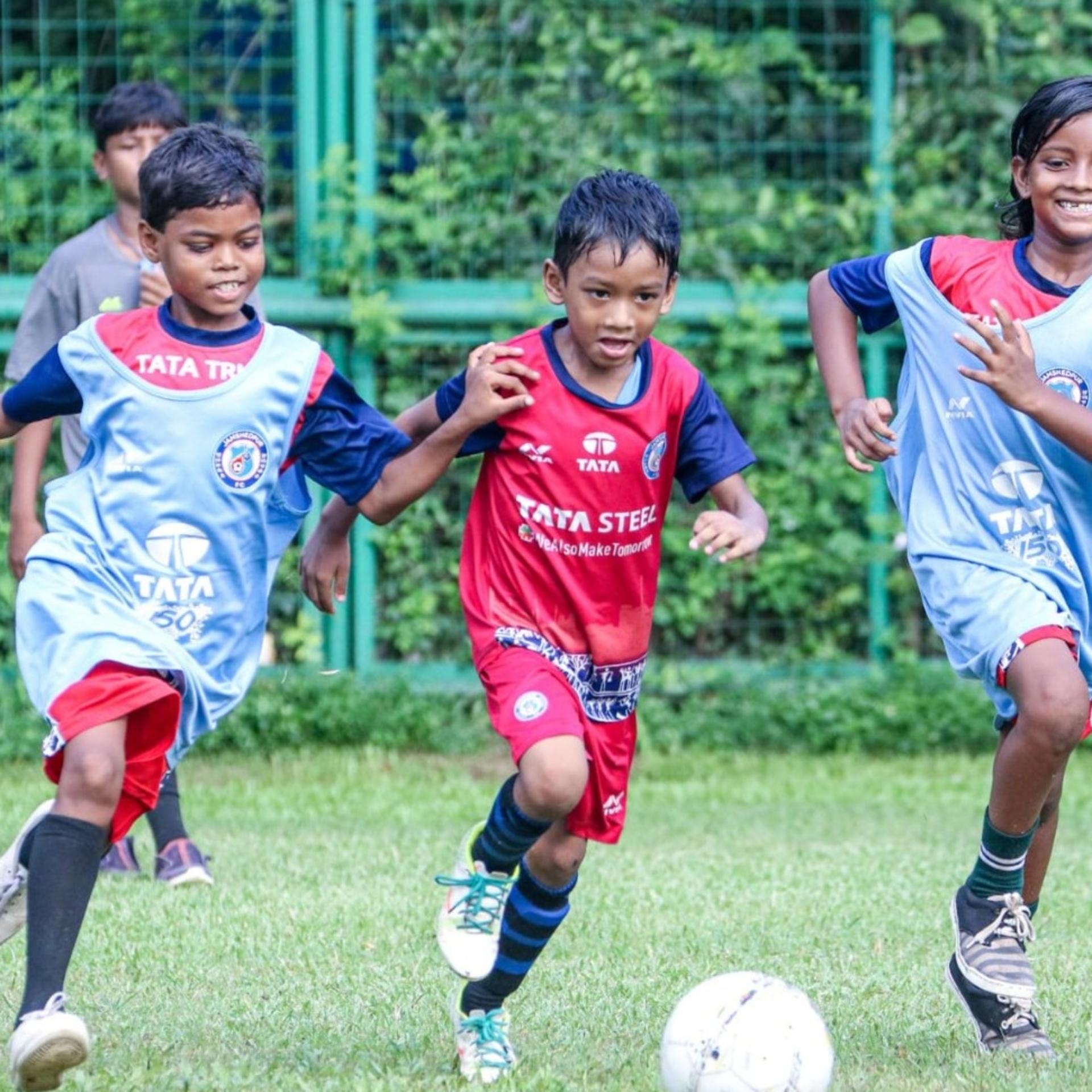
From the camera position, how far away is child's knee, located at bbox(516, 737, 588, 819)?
3736mm

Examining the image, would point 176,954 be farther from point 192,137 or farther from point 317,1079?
point 192,137

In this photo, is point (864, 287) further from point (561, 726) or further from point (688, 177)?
point (688, 177)

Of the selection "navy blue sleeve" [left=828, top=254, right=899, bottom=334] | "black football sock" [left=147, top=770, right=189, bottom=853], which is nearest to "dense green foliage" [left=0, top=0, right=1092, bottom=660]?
"black football sock" [left=147, top=770, right=189, bottom=853]

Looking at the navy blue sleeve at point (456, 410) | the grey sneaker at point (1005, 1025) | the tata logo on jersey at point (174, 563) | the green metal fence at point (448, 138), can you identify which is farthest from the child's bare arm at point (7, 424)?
the green metal fence at point (448, 138)

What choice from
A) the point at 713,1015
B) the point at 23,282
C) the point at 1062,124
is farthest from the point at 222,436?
the point at 23,282

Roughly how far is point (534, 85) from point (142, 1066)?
5.81 metres

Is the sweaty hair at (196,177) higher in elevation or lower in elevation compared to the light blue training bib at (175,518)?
higher

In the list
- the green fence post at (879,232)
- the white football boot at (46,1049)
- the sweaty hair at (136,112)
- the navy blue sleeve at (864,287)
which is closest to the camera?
the white football boot at (46,1049)

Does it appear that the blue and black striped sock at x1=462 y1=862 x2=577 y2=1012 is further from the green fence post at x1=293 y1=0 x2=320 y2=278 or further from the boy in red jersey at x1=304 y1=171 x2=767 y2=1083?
the green fence post at x1=293 y1=0 x2=320 y2=278

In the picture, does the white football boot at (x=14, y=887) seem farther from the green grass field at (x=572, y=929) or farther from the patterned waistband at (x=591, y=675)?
the patterned waistband at (x=591, y=675)

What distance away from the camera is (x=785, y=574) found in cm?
862

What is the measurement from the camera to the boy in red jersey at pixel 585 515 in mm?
3984

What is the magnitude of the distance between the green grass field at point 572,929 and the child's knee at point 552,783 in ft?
1.56

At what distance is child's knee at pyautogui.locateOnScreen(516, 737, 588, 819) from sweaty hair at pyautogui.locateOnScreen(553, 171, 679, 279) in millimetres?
988
